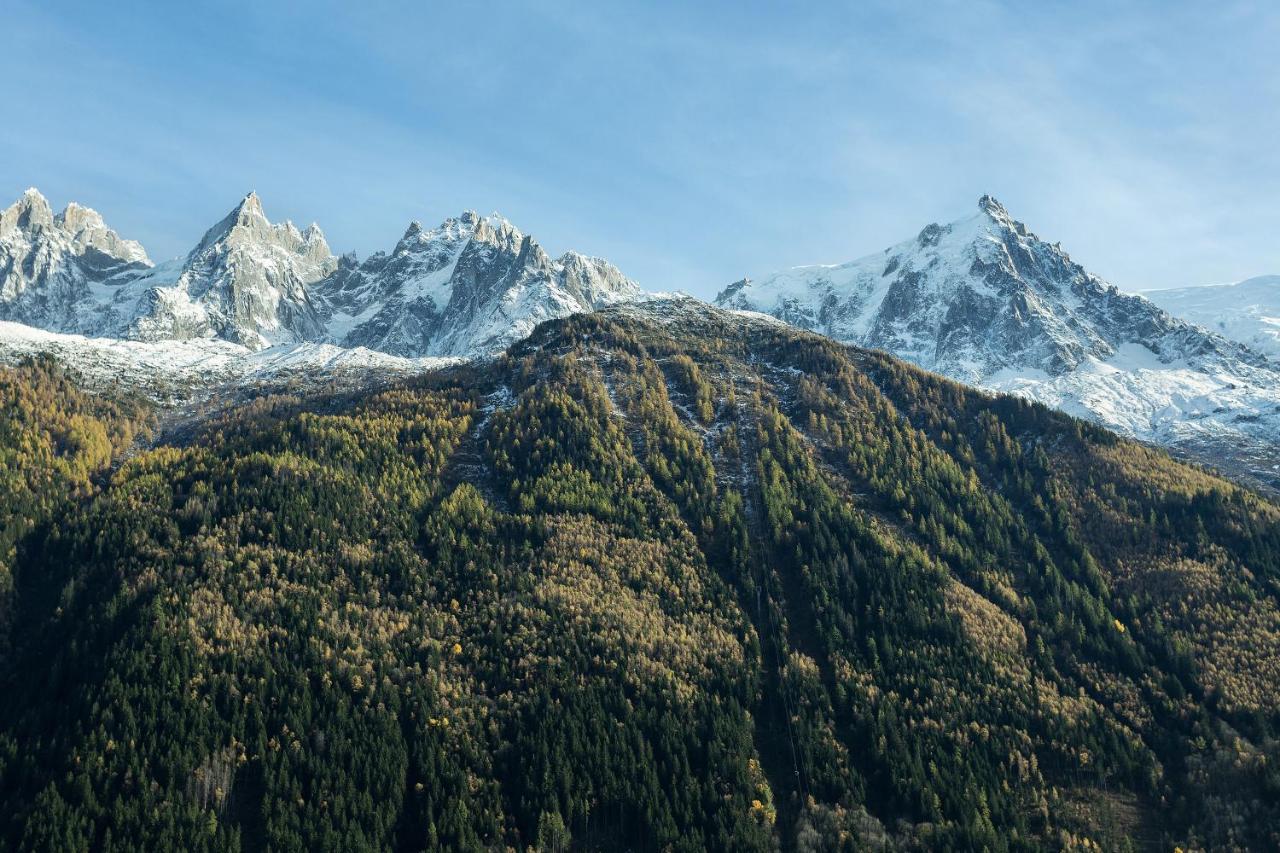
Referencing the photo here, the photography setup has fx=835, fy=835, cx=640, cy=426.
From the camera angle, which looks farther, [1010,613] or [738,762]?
[1010,613]

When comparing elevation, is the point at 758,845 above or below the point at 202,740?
below

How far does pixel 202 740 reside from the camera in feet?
407

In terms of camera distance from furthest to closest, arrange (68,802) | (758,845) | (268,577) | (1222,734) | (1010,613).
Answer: (1010,613) < (268,577) < (1222,734) < (758,845) < (68,802)

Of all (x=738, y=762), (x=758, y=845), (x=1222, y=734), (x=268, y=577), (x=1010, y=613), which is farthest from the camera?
(x=1010, y=613)

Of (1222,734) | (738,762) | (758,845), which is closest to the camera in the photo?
(758,845)

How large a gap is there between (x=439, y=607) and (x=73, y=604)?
66.0 metres

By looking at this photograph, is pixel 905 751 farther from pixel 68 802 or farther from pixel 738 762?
pixel 68 802

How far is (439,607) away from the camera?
168 meters

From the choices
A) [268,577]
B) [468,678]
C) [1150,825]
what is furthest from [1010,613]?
[268,577]

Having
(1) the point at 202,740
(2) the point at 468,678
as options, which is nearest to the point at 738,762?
(2) the point at 468,678

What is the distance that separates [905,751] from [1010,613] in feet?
198

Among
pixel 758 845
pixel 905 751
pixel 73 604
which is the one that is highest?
pixel 73 604

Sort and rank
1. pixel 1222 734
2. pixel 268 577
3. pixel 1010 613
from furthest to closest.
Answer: pixel 1010 613 → pixel 268 577 → pixel 1222 734

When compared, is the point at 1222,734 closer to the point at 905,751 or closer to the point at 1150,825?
the point at 1150,825
